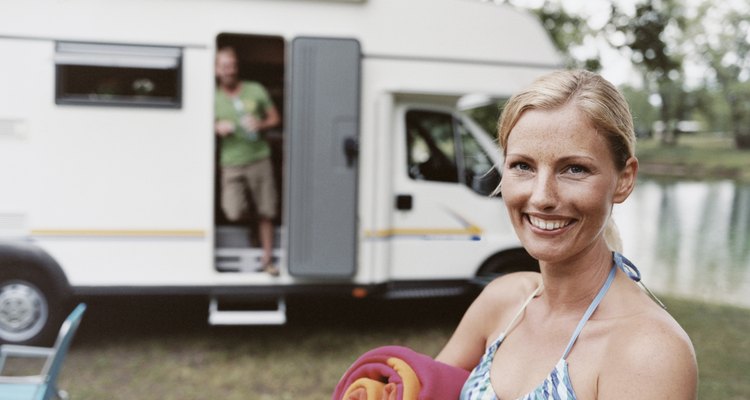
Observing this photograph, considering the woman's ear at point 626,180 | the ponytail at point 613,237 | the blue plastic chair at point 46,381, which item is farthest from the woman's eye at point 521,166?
the blue plastic chair at point 46,381

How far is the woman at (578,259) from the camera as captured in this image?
1.00 meters

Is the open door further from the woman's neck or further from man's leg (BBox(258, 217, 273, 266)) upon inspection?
the woman's neck

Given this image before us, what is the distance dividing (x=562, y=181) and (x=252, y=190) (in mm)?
4984

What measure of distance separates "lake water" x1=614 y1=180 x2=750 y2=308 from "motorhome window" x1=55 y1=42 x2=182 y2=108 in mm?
3524

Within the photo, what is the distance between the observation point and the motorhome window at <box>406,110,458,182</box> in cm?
598

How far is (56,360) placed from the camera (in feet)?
11.6

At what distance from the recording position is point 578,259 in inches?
46.1

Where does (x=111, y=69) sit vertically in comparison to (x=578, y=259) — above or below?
above

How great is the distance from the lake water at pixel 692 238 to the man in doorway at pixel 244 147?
2873mm

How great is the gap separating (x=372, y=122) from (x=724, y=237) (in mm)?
13344

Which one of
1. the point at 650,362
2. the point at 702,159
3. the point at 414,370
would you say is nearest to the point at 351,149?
the point at 414,370

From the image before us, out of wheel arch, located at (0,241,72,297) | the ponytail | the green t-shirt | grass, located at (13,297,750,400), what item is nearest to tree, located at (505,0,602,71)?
grass, located at (13,297,750,400)

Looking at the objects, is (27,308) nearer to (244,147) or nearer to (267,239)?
(267,239)

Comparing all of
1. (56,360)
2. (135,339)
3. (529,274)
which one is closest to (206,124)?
(135,339)
